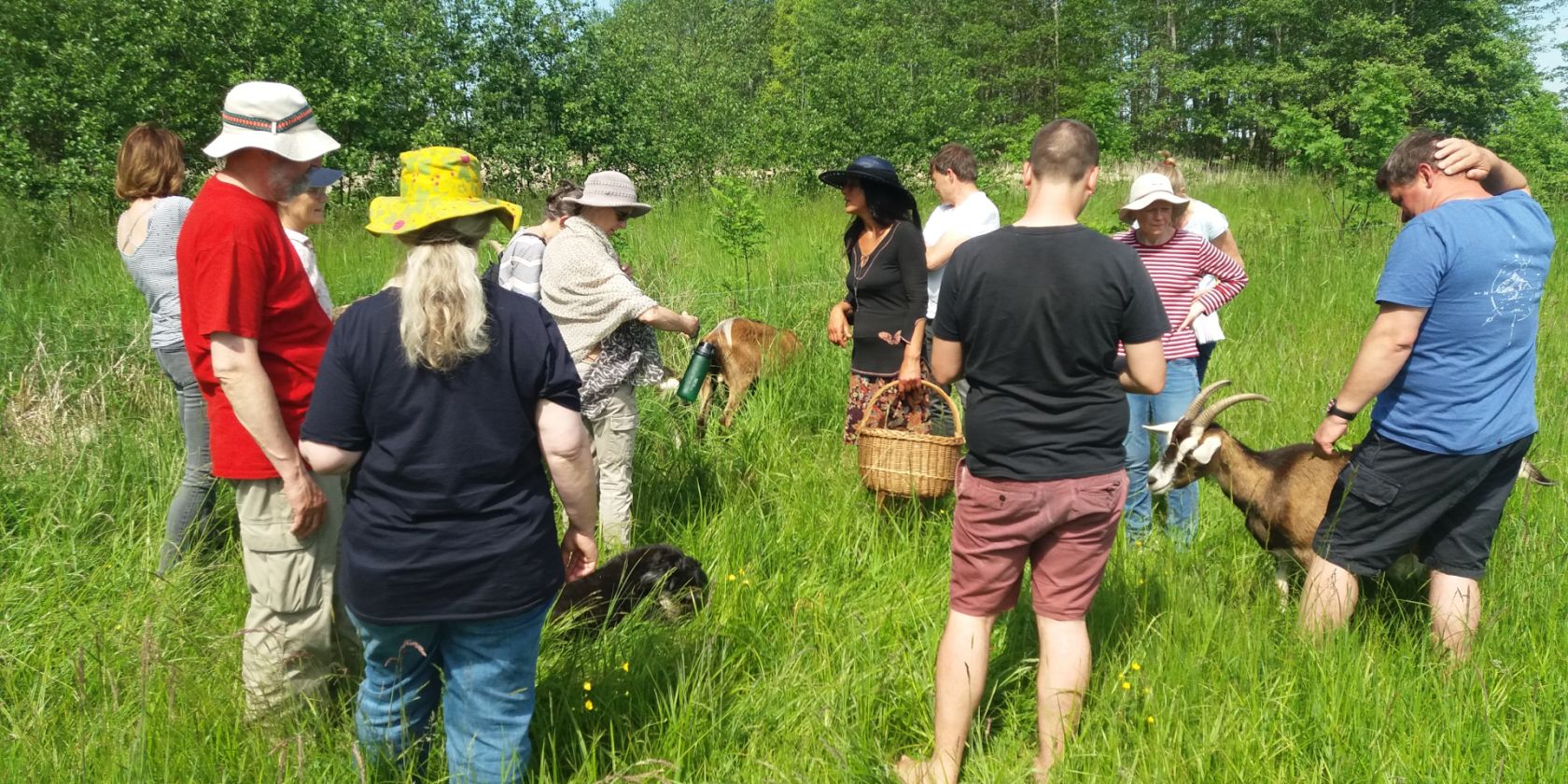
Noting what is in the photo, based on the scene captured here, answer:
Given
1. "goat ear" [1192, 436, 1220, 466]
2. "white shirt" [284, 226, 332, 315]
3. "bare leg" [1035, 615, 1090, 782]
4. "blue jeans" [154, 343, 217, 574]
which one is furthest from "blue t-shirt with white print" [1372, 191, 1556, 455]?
"blue jeans" [154, 343, 217, 574]

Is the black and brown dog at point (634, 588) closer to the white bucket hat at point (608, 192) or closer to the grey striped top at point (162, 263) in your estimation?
the white bucket hat at point (608, 192)


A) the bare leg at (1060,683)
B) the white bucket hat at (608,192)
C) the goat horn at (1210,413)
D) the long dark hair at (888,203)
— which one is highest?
the white bucket hat at (608,192)

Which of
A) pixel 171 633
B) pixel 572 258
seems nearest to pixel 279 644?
pixel 171 633

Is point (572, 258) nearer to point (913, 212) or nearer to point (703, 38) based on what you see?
point (913, 212)

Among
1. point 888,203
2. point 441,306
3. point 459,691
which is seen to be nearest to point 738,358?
point 888,203

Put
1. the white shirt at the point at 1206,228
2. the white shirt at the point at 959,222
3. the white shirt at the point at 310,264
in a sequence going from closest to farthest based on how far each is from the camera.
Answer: the white shirt at the point at 310,264, the white shirt at the point at 1206,228, the white shirt at the point at 959,222

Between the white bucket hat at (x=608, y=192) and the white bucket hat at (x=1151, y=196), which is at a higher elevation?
the white bucket hat at (x=608, y=192)

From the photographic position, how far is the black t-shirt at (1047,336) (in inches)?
99.0

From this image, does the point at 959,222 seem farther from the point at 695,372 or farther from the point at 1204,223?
the point at 695,372

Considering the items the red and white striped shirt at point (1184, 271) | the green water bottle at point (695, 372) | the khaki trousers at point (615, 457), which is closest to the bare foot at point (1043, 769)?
the khaki trousers at point (615, 457)

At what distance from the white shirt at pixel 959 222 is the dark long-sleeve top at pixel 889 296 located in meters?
0.17

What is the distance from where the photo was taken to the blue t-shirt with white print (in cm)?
291

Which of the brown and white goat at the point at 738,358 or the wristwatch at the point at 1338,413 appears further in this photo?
the brown and white goat at the point at 738,358

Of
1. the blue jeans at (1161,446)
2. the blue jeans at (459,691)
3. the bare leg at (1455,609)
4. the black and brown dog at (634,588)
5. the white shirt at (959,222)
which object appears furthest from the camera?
the white shirt at (959,222)
